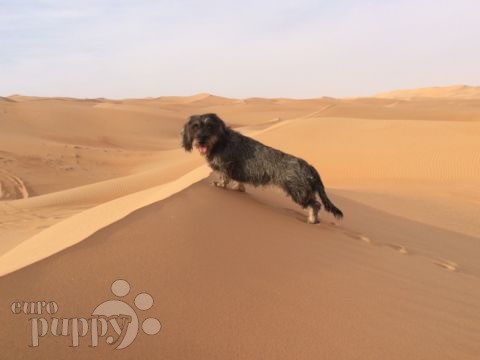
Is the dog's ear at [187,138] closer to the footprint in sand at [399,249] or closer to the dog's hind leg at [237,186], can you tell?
the dog's hind leg at [237,186]

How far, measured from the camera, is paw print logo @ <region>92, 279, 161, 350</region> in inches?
83.0

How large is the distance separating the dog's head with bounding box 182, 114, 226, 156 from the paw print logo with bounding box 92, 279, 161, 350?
8.94 ft

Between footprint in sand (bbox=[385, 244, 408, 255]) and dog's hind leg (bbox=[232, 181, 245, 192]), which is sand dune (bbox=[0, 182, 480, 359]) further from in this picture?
dog's hind leg (bbox=[232, 181, 245, 192])

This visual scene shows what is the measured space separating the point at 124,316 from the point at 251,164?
9.44ft

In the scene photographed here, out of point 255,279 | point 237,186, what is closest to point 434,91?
point 237,186

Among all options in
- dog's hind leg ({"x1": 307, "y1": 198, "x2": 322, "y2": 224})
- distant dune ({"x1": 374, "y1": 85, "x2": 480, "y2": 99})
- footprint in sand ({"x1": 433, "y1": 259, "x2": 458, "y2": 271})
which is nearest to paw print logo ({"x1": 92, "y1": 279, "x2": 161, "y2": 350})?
dog's hind leg ({"x1": 307, "y1": 198, "x2": 322, "y2": 224})

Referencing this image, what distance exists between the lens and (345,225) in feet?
18.0

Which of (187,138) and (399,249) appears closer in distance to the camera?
(399,249)

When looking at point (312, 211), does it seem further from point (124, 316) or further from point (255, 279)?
point (124, 316)

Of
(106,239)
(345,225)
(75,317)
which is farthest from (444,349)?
(345,225)

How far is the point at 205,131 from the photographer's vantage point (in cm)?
495

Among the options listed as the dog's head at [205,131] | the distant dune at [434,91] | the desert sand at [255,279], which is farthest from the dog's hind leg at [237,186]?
the distant dune at [434,91]

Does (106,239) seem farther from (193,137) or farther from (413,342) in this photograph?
(193,137)

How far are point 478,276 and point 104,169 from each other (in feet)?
46.8
